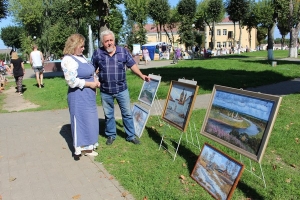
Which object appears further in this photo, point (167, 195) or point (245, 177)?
point (245, 177)

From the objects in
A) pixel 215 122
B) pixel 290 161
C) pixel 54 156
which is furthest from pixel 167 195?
pixel 54 156

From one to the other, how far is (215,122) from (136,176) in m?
1.31

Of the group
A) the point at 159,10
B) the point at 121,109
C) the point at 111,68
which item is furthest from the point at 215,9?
the point at 111,68

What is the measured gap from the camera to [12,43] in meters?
81.2

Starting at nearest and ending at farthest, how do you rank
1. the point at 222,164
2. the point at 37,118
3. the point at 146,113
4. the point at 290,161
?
the point at 222,164 < the point at 290,161 < the point at 146,113 < the point at 37,118

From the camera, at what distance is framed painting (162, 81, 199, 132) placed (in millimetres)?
4277

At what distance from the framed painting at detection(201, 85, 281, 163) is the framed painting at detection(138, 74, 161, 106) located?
167 centimetres

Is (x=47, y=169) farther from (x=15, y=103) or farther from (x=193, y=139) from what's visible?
(x=15, y=103)

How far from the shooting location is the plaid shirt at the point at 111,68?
5.03m

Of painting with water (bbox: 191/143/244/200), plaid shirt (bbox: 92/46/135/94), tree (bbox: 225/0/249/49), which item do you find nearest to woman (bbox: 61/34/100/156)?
plaid shirt (bbox: 92/46/135/94)

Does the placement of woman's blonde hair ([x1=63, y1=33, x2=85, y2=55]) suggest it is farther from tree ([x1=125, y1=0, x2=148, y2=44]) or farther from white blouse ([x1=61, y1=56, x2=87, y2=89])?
tree ([x1=125, y1=0, x2=148, y2=44])

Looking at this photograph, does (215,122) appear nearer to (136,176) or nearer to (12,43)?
(136,176)

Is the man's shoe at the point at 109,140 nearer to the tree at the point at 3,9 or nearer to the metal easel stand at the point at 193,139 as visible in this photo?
the metal easel stand at the point at 193,139

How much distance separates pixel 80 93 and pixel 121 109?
0.94 m
